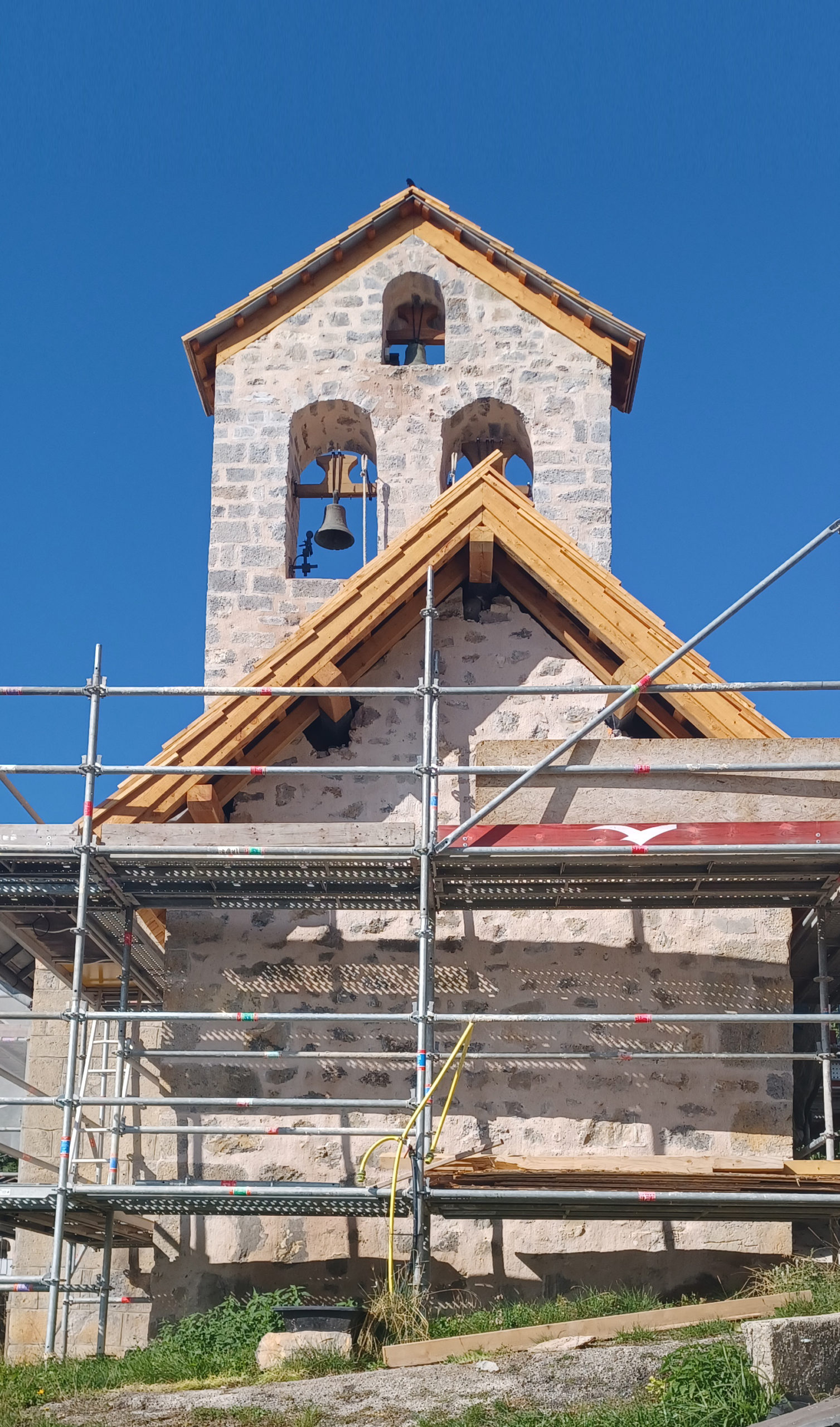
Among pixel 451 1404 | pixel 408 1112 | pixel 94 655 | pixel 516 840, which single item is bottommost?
pixel 451 1404

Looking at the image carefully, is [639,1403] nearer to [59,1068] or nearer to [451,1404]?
[451,1404]

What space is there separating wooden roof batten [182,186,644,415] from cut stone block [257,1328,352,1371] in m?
9.01

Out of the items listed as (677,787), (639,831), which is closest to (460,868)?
(639,831)

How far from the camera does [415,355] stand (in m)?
15.1

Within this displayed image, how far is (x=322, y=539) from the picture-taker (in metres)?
14.5

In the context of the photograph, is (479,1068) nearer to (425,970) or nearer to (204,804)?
(425,970)

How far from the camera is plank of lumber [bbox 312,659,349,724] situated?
11.3 metres

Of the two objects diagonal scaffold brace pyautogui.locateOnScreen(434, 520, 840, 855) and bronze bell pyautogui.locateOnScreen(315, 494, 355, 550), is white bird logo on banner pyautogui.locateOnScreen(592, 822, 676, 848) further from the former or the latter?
bronze bell pyautogui.locateOnScreen(315, 494, 355, 550)

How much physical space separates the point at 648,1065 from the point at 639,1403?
12.2 feet

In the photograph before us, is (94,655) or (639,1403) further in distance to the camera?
(94,655)

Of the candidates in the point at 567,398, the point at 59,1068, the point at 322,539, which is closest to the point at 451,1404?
the point at 59,1068

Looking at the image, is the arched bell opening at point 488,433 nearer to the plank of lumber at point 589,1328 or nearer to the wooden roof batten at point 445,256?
the wooden roof batten at point 445,256

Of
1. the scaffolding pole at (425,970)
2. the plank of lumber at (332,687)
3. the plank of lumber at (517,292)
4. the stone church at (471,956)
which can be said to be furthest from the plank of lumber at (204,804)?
the plank of lumber at (517,292)

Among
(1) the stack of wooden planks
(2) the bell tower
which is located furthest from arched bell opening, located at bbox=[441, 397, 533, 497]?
(1) the stack of wooden planks
